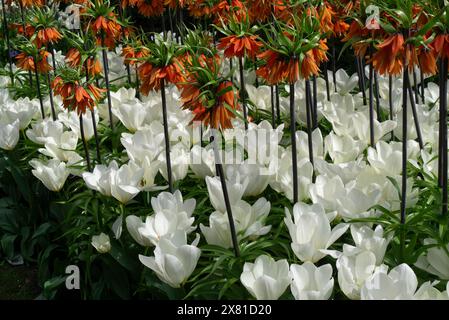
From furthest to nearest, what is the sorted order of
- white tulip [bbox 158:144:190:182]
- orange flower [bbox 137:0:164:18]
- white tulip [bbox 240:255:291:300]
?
orange flower [bbox 137:0:164:18] → white tulip [bbox 158:144:190:182] → white tulip [bbox 240:255:291:300]

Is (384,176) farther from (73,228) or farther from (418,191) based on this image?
(73,228)

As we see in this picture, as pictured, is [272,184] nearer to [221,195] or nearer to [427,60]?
[221,195]

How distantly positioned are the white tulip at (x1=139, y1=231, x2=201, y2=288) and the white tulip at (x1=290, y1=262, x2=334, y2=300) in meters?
0.30

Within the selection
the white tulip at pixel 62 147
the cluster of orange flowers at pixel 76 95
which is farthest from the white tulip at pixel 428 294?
the white tulip at pixel 62 147

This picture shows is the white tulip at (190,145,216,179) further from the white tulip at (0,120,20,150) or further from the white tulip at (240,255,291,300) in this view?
the white tulip at (0,120,20,150)

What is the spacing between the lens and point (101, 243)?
242 centimetres

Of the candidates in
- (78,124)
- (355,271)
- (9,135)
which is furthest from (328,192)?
(9,135)

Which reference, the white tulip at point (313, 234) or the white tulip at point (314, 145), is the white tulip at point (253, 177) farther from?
the white tulip at point (313, 234)

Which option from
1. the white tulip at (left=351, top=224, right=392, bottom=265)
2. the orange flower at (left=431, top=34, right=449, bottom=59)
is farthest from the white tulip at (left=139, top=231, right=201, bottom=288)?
the orange flower at (left=431, top=34, right=449, bottom=59)

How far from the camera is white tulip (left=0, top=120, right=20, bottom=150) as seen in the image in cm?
321

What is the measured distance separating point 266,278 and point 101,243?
0.83 m

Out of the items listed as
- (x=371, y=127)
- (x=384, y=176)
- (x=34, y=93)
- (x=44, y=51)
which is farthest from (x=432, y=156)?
(x=34, y=93)
